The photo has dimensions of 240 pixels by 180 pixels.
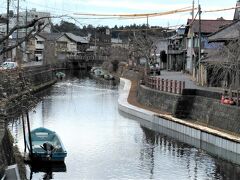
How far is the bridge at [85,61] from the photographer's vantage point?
401 ft

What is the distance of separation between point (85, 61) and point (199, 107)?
9239 centimetres

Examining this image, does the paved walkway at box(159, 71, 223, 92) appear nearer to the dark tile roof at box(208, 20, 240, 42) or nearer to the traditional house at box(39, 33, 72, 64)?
the dark tile roof at box(208, 20, 240, 42)

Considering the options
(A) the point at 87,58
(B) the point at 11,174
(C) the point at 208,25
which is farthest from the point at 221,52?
(A) the point at 87,58

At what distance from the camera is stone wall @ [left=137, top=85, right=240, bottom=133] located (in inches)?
1125

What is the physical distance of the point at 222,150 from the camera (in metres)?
25.4

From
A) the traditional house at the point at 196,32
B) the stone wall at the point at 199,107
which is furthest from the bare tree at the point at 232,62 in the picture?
the traditional house at the point at 196,32

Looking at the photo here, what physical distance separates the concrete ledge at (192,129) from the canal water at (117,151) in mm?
858

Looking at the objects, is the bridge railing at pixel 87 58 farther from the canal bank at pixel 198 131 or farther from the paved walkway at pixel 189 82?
the canal bank at pixel 198 131

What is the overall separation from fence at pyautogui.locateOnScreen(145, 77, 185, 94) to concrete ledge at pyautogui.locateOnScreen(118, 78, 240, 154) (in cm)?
255

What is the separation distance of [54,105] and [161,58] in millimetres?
44416

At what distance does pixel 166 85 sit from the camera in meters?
40.0

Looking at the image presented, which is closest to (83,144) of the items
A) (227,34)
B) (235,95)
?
(235,95)

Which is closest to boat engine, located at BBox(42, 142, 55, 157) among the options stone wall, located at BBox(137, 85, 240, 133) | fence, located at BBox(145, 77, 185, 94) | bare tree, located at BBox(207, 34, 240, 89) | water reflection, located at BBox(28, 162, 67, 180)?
water reflection, located at BBox(28, 162, 67, 180)

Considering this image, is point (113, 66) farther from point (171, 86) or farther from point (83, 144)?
point (83, 144)
